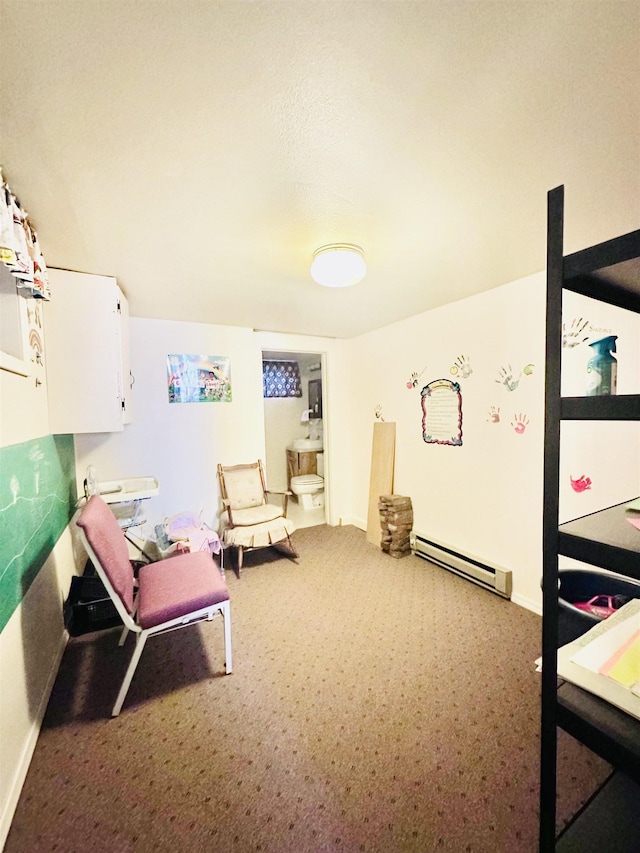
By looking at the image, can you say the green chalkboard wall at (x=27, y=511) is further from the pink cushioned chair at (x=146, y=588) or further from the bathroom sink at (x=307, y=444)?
the bathroom sink at (x=307, y=444)

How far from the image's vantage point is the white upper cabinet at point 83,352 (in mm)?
2047

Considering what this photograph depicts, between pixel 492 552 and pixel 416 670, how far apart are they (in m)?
1.22

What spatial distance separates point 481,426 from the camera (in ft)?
8.93

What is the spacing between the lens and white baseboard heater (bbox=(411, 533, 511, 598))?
2512 mm

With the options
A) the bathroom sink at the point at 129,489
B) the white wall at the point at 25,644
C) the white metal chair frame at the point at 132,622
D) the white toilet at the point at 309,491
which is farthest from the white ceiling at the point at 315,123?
the white toilet at the point at 309,491

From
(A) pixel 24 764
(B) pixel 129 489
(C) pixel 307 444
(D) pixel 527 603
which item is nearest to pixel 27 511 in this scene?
(A) pixel 24 764

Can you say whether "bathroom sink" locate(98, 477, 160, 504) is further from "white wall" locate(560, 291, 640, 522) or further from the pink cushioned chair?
"white wall" locate(560, 291, 640, 522)

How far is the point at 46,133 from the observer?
1038mm

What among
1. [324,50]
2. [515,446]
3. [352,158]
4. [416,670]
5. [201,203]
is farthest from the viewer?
[515,446]

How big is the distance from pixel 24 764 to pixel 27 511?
3.29 ft

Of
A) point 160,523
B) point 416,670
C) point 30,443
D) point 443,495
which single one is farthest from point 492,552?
point 30,443

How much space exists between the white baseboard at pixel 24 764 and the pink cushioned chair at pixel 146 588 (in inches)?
12.0

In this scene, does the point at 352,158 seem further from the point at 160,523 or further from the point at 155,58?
the point at 160,523

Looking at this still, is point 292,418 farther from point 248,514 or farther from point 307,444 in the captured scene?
point 248,514
